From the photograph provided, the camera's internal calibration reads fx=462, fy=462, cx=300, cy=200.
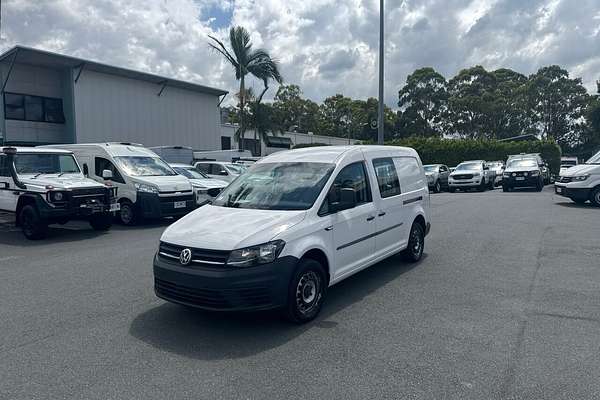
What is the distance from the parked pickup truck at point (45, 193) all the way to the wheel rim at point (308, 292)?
303 inches

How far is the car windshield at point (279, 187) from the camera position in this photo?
5375 millimetres

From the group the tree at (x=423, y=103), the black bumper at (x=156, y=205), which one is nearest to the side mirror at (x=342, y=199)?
the black bumper at (x=156, y=205)

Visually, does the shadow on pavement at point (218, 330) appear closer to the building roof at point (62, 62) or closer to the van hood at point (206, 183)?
the van hood at point (206, 183)

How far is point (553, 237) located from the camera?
9766 mm

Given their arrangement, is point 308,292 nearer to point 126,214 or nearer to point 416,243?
point 416,243

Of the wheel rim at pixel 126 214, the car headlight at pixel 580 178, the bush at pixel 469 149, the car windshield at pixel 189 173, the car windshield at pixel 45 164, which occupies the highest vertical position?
the bush at pixel 469 149

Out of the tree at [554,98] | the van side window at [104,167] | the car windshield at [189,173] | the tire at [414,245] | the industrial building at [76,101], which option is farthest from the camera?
the tree at [554,98]

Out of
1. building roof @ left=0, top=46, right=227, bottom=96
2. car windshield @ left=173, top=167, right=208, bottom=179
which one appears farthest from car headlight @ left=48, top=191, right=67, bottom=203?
building roof @ left=0, top=46, right=227, bottom=96

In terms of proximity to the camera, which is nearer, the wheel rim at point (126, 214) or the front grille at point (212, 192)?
the wheel rim at point (126, 214)

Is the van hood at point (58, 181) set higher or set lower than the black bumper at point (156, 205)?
higher

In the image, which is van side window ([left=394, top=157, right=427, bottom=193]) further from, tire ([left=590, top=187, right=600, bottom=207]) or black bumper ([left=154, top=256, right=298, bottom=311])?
tire ([left=590, top=187, right=600, bottom=207])

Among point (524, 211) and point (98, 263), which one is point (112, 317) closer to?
point (98, 263)

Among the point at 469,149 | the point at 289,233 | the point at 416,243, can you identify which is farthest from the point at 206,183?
the point at 469,149

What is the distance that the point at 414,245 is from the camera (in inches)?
301
